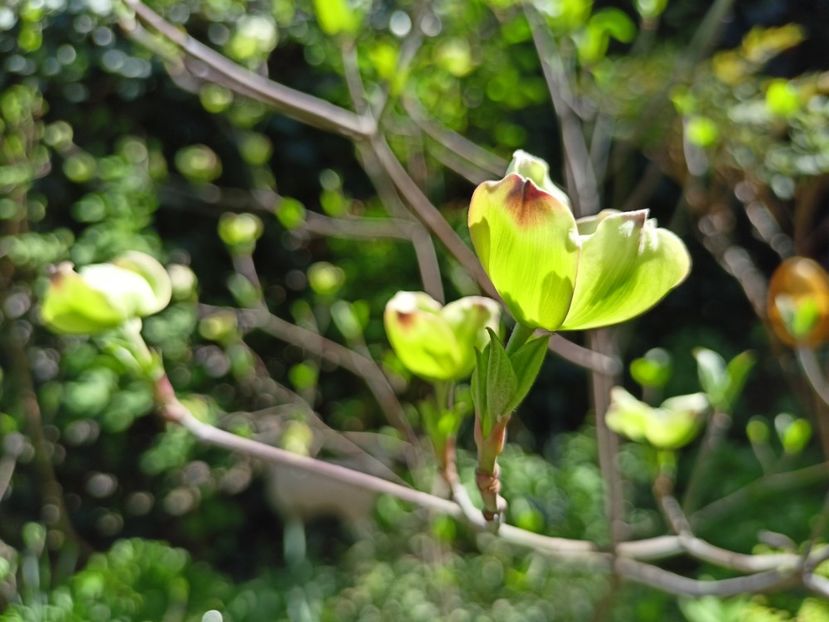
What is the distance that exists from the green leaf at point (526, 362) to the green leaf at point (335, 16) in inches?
18.2

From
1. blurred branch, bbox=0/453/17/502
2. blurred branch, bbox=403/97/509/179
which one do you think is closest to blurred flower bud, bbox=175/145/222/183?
blurred branch, bbox=403/97/509/179

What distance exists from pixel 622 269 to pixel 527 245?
0.04 metres

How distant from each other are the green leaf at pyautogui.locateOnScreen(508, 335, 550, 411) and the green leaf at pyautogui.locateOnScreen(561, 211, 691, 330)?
0.02 m

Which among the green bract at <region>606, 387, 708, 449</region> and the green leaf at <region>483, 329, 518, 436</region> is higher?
the green leaf at <region>483, 329, 518, 436</region>

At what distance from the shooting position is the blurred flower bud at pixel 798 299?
74cm


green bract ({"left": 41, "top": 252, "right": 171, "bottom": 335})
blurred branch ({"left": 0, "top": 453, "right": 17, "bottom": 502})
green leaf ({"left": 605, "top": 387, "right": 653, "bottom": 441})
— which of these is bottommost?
blurred branch ({"left": 0, "top": 453, "right": 17, "bottom": 502})

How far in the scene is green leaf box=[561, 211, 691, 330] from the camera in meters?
0.32

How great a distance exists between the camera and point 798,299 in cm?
87

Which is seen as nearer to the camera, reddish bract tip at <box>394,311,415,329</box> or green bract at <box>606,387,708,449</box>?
reddish bract tip at <box>394,311,415,329</box>

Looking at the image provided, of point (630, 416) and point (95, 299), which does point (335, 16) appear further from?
point (630, 416)

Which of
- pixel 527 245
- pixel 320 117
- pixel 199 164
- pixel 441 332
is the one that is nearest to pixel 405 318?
pixel 441 332

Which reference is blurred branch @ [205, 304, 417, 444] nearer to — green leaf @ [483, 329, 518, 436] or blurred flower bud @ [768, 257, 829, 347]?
blurred flower bud @ [768, 257, 829, 347]

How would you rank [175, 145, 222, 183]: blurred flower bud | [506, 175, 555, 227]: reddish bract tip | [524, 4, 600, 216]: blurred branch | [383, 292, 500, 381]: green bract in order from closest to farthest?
[506, 175, 555, 227]: reddish bract tip, [383, 292, 500, 381]: green bract, [524, 4, 600, 216]: blurred branch, [175, 145, 222, 183]: blurred flower bud

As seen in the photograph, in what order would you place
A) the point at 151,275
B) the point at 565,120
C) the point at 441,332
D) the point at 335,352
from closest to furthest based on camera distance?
the point at 441,332 < the point at 151,275 < the point at 565,120 < the point at 335,352
